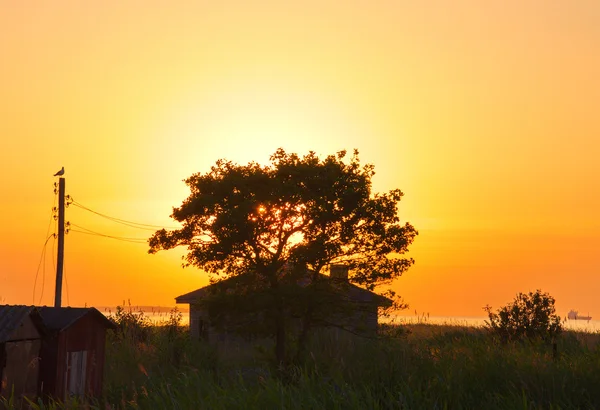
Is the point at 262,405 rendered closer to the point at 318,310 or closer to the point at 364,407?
the point at 364,407

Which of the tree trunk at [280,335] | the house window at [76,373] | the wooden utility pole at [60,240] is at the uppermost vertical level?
the wooden utility pole at [60,240]

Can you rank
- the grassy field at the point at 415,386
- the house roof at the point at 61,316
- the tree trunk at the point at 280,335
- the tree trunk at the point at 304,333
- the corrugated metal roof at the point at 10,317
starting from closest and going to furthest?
the grassy field at the point at 415,386
the corrugated metal roof at the point at 10,317
the house roof at the point at 61,316
the tree trunk at the point at 280,335
the tree trunk at the point at 304,333

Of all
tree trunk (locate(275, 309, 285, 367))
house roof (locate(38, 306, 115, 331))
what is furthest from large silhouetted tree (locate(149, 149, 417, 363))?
house roof (locate(38, 306, 115, 331))

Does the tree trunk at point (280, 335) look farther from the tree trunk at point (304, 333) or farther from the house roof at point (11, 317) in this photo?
the house roof at point (11, 317)

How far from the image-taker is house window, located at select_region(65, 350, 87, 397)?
2488 cm

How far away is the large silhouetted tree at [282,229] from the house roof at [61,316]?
9961 millimetres

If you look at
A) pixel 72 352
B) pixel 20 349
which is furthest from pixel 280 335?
pixel 20 349

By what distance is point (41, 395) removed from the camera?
23672 millimetres

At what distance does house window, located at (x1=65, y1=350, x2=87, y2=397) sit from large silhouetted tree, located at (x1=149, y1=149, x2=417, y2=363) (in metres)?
10.3

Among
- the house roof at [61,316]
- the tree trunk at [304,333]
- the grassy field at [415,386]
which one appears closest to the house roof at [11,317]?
the house roof at [61,316]

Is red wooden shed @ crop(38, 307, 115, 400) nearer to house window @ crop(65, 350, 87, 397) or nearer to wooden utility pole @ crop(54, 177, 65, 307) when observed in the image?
house window @ crop(65, 350, 87, 397)

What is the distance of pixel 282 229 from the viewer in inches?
1416

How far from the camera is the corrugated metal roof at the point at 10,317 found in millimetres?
21442

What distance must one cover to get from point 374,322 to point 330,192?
14.2 m
